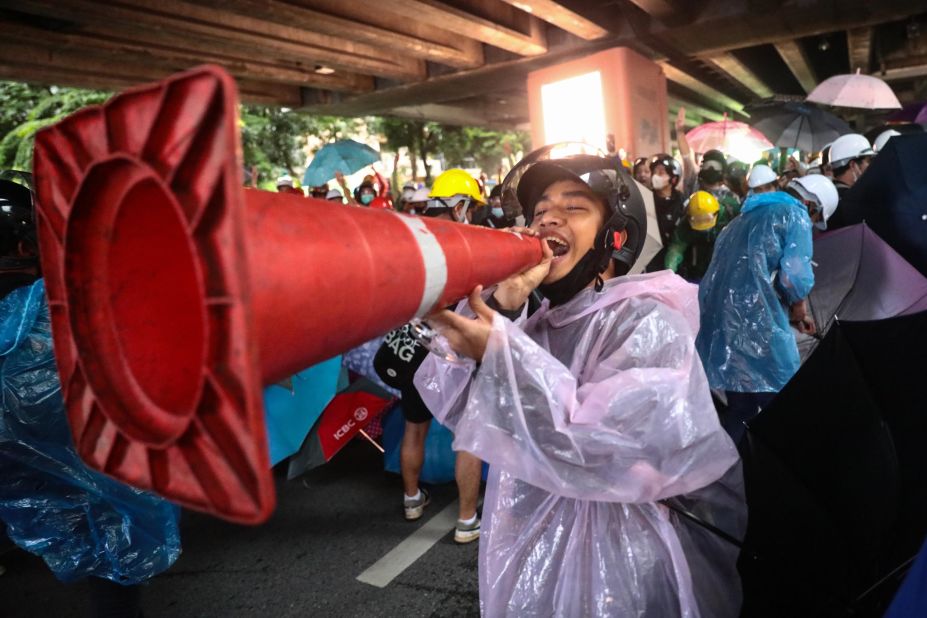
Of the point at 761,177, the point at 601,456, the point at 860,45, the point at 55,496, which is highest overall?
the point at 860,45

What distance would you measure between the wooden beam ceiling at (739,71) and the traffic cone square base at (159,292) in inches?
424

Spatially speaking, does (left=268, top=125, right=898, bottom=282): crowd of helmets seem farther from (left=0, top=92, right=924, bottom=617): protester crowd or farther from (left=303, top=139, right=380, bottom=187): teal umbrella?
(left=0, top=92, right=924, bottom=617): protester crowd

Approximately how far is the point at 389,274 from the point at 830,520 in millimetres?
1413

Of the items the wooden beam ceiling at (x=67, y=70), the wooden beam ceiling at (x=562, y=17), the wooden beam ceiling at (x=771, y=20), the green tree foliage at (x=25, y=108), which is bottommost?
the wooden beam ceiling at (x=771, y=20)

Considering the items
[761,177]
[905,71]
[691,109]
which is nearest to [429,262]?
[761,177]

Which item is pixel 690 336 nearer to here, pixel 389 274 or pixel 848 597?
pixel 848 597

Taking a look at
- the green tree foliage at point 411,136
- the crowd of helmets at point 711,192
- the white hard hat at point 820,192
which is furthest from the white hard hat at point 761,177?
the green tree foliage at point 411,136

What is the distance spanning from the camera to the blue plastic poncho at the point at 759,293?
3639 mm

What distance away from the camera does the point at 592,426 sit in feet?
4.18

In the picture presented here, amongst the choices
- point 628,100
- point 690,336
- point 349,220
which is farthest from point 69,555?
point 628,100

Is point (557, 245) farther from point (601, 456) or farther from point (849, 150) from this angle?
point (849, 150)

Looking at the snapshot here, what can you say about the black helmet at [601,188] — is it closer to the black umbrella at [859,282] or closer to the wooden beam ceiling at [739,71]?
the black umbrella at [859,282]

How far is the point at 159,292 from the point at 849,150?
7145 mm

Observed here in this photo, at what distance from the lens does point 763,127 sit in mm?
8188
